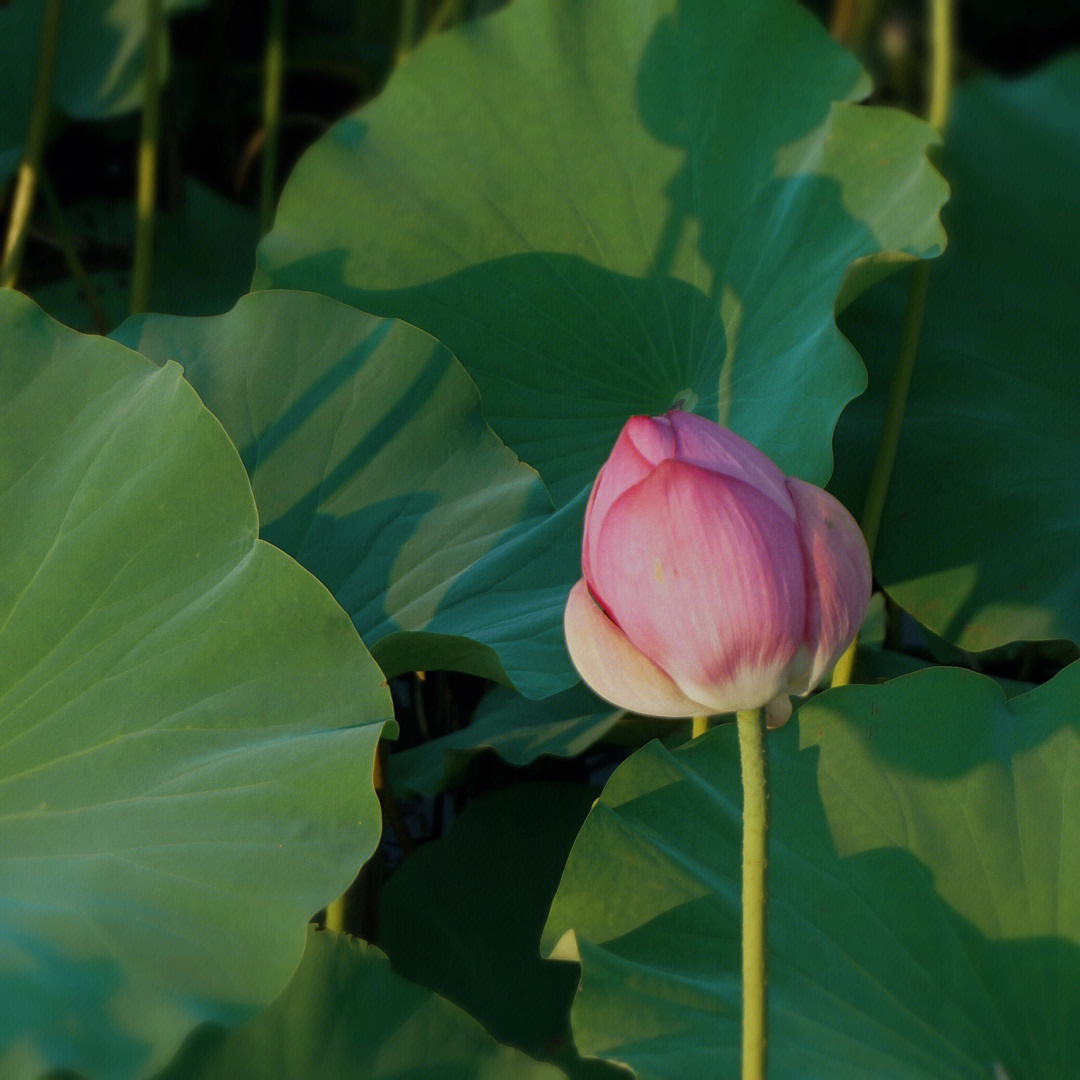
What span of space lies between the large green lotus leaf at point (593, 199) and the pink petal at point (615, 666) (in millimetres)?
411

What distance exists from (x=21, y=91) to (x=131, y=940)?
3.54 ft

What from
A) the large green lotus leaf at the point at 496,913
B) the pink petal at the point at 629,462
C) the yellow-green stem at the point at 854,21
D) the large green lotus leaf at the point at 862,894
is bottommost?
the large green lotus leaf at the point at 496,913

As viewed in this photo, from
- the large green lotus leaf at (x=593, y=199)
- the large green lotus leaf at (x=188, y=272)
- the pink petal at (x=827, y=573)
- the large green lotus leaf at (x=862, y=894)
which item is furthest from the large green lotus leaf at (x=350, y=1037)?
the large green lotus leaf at (x=188, y=272)

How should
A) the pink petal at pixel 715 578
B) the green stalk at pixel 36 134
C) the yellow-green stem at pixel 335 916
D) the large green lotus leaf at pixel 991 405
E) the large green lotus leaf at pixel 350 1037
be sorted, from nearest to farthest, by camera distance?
1. the pink petal at pixel 715 578
2. the large green lotus leaf at pixel 350 1037
3. the yellow-green stem at pixel 335 916
4. the large green lotus leaf at pixel 991 405
5. the green stalk at pixel 36 134

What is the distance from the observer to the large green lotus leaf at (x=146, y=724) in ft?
1.58

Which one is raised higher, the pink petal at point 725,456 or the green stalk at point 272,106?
the pink petal at point 725,456

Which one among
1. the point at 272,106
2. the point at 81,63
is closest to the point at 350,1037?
the point at 272,106

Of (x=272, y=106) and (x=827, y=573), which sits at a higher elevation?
(x=827, y=573)

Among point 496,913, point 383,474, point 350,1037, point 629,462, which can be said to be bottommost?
point 496,913

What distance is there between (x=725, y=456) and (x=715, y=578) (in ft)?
0.14

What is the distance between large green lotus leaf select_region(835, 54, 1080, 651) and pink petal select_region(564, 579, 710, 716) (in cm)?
46

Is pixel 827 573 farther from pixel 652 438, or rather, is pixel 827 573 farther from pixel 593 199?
pixel 593 199

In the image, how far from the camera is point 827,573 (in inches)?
15.8

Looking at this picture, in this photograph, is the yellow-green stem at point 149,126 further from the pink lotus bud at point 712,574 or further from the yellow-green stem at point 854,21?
the pink lotus bud at point 712,574
